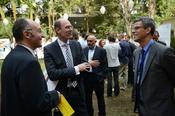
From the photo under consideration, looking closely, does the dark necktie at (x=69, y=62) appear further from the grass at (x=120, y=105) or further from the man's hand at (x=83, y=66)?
the grass at (x=120, y=105)

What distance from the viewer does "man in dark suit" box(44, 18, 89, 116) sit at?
5.89 meters

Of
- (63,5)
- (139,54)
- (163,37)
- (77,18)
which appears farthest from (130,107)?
(77,18)

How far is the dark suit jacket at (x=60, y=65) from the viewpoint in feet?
19.0

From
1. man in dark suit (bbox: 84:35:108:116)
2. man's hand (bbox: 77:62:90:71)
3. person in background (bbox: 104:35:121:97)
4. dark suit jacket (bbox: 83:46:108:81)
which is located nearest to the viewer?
man's hand (bbox: 77:62:90:71)

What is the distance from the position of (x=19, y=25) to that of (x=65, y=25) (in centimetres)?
174

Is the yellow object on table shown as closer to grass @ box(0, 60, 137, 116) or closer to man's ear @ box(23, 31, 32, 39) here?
man's ear @ box(23, 31, 32, 39)

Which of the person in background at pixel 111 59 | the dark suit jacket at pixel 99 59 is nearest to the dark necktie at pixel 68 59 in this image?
the dark suit jacket at pixel 99 59

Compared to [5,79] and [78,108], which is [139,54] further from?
[5,79]

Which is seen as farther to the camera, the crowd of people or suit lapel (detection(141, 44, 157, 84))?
suit lapel (detection(141, 44, 157, 84))

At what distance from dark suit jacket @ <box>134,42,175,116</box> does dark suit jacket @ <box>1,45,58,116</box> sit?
1.34 m

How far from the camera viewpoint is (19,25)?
4246 millimetres

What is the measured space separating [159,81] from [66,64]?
154cm

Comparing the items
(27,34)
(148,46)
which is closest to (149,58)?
(148,46)

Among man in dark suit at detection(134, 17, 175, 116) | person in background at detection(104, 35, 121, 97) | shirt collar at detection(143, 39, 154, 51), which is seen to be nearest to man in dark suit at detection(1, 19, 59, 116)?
man in dark suit at detection(134, 17, 175, 116)
